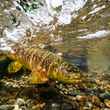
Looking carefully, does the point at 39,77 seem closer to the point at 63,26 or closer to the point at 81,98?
the point at 81,98

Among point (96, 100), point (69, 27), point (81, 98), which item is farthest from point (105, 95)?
point (69, 27)

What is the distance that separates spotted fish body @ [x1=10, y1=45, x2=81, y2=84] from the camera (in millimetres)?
4250

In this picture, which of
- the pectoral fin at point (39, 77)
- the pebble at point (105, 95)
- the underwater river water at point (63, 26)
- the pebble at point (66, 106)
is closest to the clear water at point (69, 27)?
the underwater river water at point (63, 26)

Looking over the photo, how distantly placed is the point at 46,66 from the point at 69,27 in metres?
1.79

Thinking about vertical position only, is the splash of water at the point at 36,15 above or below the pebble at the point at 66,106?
above

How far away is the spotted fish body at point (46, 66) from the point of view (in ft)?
13.9

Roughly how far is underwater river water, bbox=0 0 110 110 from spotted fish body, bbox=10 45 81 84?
45 centimetres

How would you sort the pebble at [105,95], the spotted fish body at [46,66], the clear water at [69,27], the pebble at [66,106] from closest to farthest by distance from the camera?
the pebble at [66,106] → the pebble at [105,95] → the spotted fish body at [46,66] → the clear water at [69,27]

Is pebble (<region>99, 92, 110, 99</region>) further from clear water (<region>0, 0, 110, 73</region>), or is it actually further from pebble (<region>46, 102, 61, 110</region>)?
clear water (<region>0, 0, 110, 73</region>)

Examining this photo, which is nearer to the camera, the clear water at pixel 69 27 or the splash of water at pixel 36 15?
the clear water at pixel 69 27

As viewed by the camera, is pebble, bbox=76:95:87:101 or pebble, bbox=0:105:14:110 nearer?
pebble, bbox=0:105:14:110

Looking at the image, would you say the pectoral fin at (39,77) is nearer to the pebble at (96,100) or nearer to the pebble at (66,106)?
the pebble at (66,106)

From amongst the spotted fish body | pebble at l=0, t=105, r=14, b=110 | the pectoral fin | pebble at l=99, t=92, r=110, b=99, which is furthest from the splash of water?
pebble at l=99, t=92, r=110, b=99

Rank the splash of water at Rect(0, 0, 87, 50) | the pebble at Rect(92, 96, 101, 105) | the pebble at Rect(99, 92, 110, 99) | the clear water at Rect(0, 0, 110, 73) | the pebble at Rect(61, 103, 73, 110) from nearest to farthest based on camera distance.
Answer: the pebble at Rect(61, 103, 73, 110) < the pebble at Rect(92, 96, 101, 105) < the pebble at Rect(99, 92, 110, 99) < the clear water at Rect(0, 0, 110, 73) < the splash of water at Rect(0, 0, 87, 50)
